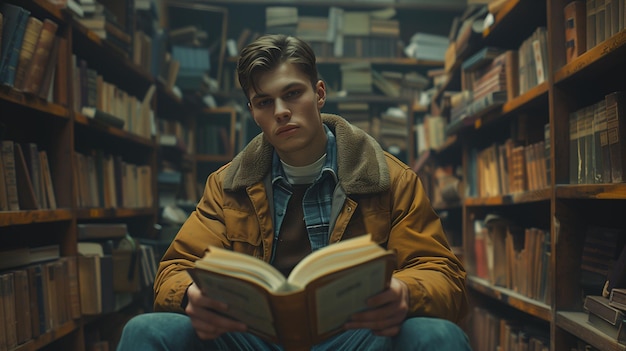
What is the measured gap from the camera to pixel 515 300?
2264 mm

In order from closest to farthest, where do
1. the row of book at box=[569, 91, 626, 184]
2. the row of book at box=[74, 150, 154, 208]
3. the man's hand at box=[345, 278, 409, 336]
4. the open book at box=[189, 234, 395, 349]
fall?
the open book at box=[189, 234, 395, 349], the man's hand at box=[345, 278, 409, 336], the row of book at box=[569, 91, 626, 184], the row of book at box=[74, 150, 154, 208]

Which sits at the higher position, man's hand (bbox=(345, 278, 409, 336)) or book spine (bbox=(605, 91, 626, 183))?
book spine (bbox=(605, 91, 626, 183))

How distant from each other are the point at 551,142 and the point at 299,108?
90 cm

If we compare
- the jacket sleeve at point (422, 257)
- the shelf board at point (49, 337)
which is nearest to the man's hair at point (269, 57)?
the jacket sleeve at point (422, 257)

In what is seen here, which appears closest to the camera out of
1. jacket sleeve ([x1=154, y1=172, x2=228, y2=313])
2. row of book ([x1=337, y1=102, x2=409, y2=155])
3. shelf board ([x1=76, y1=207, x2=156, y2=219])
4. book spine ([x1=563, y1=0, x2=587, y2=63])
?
jacket sleeve ([x1=154, y1=172, x2=228, y2=313])

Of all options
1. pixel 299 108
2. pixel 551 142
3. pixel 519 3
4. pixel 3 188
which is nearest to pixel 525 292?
pixel 551 142

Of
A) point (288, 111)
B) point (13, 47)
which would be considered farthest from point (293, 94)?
point (13, 47)

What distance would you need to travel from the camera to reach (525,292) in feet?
7.47

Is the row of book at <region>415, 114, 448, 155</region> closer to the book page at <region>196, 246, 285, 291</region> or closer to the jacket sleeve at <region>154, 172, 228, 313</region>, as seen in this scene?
the jacket sleeve at <region>154, 172, 228, 313</region>

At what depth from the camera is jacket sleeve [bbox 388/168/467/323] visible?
117 cm

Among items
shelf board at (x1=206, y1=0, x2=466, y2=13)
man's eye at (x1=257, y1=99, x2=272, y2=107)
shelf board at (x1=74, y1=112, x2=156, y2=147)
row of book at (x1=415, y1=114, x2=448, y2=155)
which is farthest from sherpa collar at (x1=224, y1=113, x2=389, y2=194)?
shelf board at (x1=206, y1=0, x2=466, y2=13)

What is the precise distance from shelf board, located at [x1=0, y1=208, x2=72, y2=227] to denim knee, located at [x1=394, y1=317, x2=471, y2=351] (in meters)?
1.33

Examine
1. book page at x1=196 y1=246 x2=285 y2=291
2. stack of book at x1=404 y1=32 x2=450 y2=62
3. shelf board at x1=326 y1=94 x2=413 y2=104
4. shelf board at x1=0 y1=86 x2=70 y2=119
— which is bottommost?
book page at x1=196 y1=246 x2=285 y2=291

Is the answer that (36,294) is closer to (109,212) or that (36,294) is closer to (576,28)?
(109,212)
